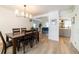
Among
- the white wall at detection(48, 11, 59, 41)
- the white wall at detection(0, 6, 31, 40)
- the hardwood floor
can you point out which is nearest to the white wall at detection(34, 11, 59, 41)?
the white wall at detection(48, 11, 59, 41)

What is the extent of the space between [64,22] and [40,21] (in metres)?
4.39

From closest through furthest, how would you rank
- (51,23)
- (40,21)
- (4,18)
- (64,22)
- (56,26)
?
(4,18) < (56,26) < (51,23) < (64,22) < (40,21)

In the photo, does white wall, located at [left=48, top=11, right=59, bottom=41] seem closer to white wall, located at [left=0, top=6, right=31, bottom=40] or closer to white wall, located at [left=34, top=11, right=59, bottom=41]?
white wall, located at [left=34, top=11, right=59, bottom=41]

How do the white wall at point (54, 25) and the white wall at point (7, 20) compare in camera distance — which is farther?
the white wall at point (54, 25)

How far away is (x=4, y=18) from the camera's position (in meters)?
5.31

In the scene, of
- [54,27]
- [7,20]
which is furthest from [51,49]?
[7,20]

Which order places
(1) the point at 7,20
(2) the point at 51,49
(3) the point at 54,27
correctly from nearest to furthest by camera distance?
1. (2) the point at 51,49
2. (1) the point at 7,20
3. (3) the point at 54,27

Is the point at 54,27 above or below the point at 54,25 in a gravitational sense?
below

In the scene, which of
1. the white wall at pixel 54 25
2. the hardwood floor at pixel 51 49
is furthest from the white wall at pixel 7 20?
the white wall at pixel 54 25

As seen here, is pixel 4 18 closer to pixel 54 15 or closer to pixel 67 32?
pixel 54 15

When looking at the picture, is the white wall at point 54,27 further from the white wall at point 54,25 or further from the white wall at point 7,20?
the white wall at point 7,20

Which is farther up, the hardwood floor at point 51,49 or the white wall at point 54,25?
the white wall at point 54,25

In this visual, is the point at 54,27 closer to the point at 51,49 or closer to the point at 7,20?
the point at 51,49
